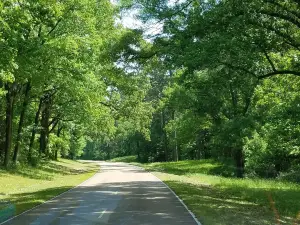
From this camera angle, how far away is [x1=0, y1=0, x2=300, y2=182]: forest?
15.7m

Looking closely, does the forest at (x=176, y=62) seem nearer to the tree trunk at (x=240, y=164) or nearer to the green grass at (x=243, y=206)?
the tree trunk at (x=240, y=164)

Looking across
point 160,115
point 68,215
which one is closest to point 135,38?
point 68,215

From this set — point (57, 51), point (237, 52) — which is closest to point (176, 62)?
point (237, 52)

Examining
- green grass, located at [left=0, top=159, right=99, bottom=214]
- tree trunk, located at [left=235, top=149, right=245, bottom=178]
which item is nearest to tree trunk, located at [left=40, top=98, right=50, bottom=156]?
green grass, located at [left=0, top=159, right=99, bottom=214]

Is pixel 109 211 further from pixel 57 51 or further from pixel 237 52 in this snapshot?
pixel 57 51

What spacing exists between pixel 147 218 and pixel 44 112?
3495cm

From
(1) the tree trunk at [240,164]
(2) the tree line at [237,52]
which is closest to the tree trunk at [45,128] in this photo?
(2) the tree line at [237,52]

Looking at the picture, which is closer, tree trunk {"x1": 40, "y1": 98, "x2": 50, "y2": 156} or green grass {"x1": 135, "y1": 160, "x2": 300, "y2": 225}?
green grass {"x1": 135, "y1": 160, "x2": 300, "y2": 225}

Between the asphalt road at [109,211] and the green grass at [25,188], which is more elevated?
the green grass at [25,188]

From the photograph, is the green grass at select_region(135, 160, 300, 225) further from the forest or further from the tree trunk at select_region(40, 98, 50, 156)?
the tree trunk at select_region(40, 98, 50, 156)

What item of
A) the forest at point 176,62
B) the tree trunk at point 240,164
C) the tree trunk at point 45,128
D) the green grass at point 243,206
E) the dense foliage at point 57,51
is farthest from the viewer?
the tree trunk at point 45,128

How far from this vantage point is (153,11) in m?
18.7

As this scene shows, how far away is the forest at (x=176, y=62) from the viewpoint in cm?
1570

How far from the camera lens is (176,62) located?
51.8ft
